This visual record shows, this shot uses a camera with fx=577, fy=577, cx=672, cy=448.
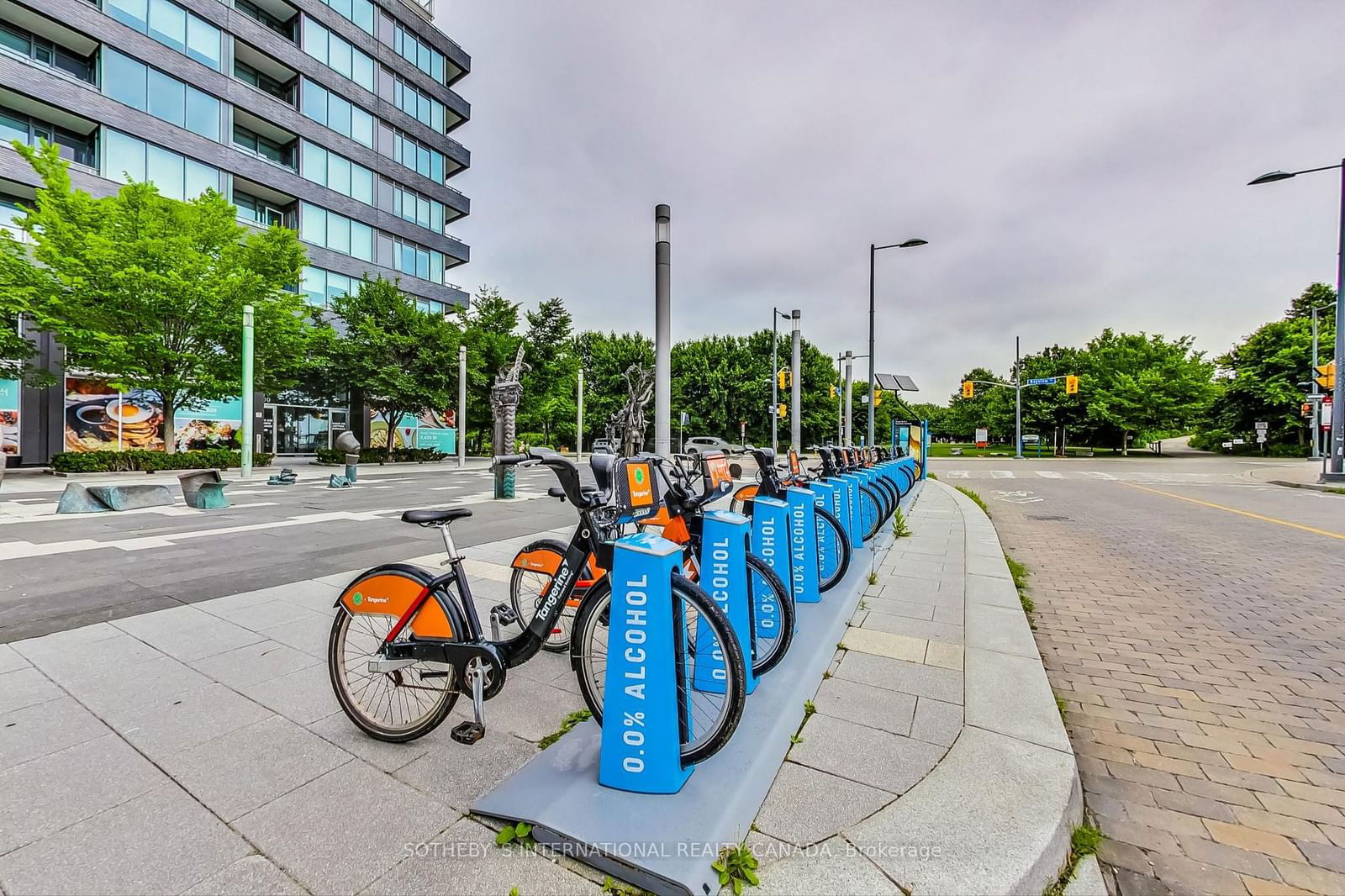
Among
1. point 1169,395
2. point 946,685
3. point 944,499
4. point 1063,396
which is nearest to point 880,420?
point 1063,396

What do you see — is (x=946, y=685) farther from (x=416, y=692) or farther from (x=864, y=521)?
(x=864, y=521)

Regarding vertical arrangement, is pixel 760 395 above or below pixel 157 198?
below

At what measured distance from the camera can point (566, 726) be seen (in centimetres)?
268

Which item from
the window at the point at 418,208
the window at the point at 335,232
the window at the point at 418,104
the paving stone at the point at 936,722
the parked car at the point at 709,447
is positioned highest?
the window at the point at 418,104

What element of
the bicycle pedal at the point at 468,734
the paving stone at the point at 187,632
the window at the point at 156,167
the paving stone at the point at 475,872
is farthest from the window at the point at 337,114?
the paving stone at the point at 475,872

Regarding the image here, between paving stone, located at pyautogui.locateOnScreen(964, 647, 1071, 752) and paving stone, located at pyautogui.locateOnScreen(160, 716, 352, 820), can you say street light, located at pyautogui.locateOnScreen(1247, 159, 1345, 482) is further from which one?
paving stone, located at pyautogui.locateOnScreen(160, 716, 352, 820)

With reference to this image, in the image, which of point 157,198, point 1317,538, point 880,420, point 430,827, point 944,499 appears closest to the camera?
point 430,827

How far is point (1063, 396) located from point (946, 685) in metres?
56.9

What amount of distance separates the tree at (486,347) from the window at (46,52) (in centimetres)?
1633

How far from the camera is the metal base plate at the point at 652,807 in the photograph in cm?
177

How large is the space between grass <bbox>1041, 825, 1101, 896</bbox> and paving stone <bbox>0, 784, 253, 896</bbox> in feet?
8.80

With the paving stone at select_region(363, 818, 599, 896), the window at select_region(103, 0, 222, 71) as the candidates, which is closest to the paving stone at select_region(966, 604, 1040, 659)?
the paving stone at select_region(363, 818, 599, 896)

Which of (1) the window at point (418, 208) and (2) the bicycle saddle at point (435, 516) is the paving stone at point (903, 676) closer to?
(2) the bicycle saddle at point (435, 516)

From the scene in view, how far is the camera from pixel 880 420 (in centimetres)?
6706
